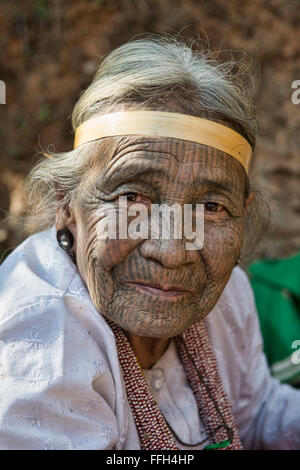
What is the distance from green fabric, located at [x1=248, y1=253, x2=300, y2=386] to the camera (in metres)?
3.08

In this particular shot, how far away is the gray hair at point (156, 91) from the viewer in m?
1.73

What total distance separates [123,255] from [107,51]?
297 cm

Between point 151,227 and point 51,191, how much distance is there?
57cm

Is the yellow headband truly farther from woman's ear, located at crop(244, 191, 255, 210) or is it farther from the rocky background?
the rocky background

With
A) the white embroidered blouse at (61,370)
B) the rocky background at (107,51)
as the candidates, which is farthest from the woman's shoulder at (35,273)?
the rocky background at (107,51)

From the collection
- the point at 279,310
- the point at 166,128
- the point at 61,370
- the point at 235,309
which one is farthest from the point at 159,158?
the point at 279,310

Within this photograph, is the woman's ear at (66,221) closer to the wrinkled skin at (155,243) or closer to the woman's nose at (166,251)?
the wrinkled skin at (155,243)

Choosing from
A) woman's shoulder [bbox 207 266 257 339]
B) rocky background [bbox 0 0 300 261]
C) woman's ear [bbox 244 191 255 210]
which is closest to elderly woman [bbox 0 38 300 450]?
woman's ear [bbox 244 191 255 210]

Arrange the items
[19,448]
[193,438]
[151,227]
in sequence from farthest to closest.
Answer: [193,438] → [151,227] → [19,448]

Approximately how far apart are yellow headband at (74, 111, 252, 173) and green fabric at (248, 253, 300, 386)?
5.53 ft

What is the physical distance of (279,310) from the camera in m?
3.24
